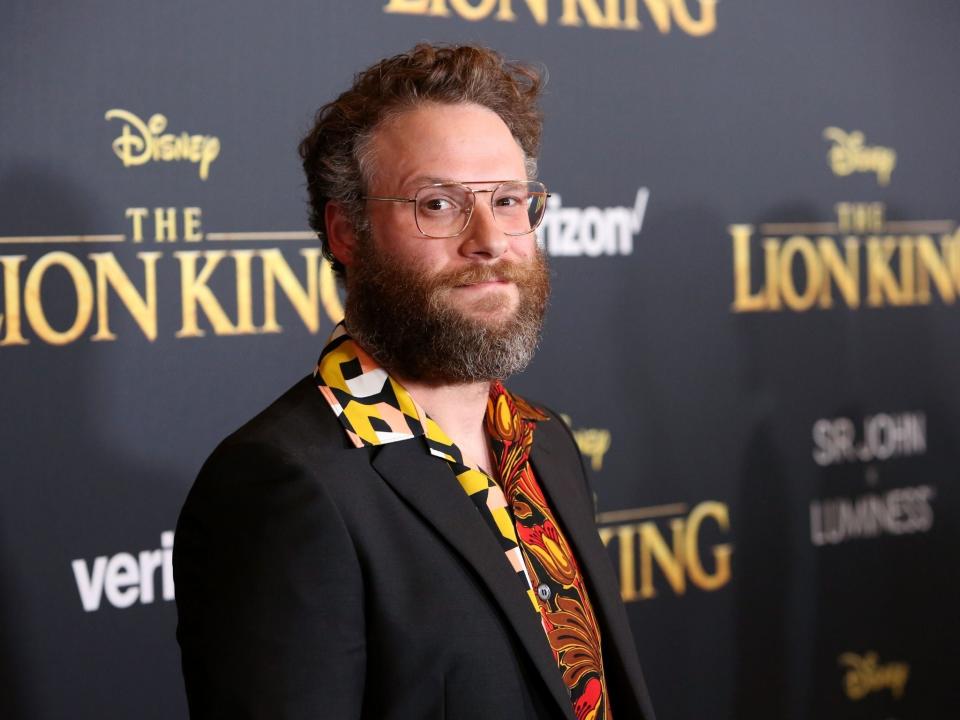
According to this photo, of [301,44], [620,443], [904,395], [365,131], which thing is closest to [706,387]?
[620,443]

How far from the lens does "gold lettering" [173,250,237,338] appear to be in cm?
233

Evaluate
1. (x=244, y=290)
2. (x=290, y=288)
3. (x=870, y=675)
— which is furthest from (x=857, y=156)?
(x=244, y=290)

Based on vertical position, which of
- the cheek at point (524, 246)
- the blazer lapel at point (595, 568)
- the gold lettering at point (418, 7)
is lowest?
the blazer lapel at point (595, 568)

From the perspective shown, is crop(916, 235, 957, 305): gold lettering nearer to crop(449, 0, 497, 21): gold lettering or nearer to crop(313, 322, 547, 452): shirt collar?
crop(449, 0, 497, 21): gold lettering

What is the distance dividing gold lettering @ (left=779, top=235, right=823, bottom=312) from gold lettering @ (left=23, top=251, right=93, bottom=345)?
72.1 inches

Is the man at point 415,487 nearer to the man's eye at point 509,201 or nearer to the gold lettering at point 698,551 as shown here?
the man's eye at point 509,201

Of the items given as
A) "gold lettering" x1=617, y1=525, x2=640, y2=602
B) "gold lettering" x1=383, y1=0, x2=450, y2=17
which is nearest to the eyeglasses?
"gold lettering" x1=383, y1=0, x2=450, y2=17

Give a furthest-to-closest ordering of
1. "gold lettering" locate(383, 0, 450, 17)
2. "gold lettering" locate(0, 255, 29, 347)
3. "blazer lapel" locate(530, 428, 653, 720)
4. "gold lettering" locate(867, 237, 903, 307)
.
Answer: "gold lettering" locate(867, 237, 903, 307) → "gold lettering" locate(383, 0, 450, 17) → "gold lettering" locate(0, 255, 29, 347) → "blazer lapel" locate(530, 428, 653, 720)

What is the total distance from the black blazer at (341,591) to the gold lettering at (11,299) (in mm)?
980

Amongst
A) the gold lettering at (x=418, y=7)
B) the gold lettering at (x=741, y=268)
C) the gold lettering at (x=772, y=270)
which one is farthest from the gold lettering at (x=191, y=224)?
the gold lettering at (x=772, y=270)

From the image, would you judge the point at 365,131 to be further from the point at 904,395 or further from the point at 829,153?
the point at 904,395

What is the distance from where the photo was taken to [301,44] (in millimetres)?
2463

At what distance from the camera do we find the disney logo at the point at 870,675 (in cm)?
336

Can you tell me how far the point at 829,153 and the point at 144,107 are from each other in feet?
6.20
